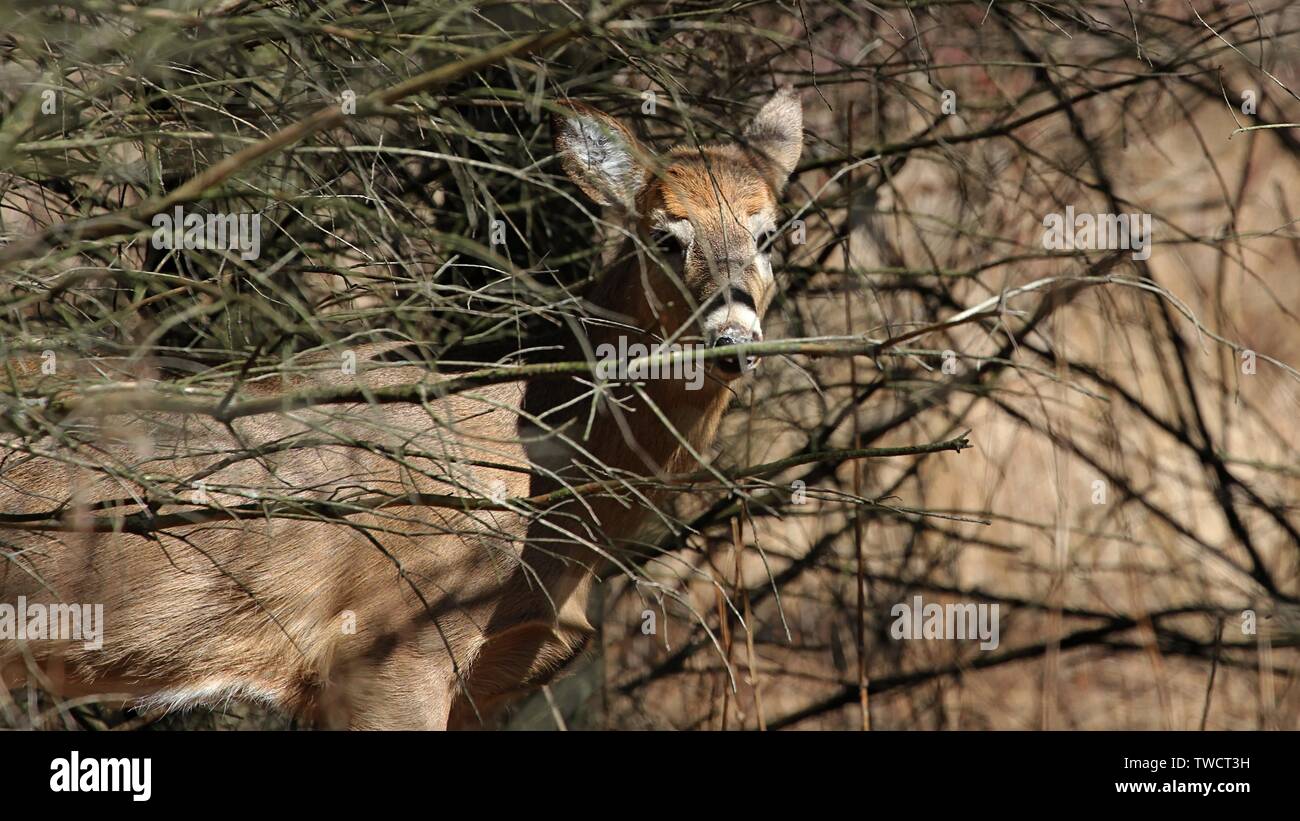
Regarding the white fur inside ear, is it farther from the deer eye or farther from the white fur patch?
the white fur patch

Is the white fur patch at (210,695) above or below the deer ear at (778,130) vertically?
below

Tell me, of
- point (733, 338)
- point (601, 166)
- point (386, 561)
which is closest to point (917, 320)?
point (601, 166)

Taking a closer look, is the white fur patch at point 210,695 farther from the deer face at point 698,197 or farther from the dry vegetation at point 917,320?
the deer face at point 698,197

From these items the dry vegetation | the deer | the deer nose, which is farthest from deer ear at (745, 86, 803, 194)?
the deer nose

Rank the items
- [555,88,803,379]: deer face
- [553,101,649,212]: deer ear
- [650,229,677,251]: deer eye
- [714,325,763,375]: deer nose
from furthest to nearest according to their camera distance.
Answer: [553,101,649,212]: deer ear → [650,229,677,251]: deer eye → [555,88,803,379]: deer face → [714,325,763,375]: deer nose

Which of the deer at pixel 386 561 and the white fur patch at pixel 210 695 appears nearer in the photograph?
the deer at pixel 386 561

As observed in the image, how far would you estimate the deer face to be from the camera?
4.69m

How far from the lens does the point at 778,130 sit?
534 centimetres

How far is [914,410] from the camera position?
19.9 ft

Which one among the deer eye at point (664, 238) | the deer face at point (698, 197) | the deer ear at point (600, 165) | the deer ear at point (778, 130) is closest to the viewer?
the deer face at point (698, 197)

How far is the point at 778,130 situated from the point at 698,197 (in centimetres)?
57

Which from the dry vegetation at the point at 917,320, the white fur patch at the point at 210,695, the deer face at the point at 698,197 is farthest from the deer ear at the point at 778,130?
the white fur patch at the point at 210,695

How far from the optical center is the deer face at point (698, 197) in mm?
4691
